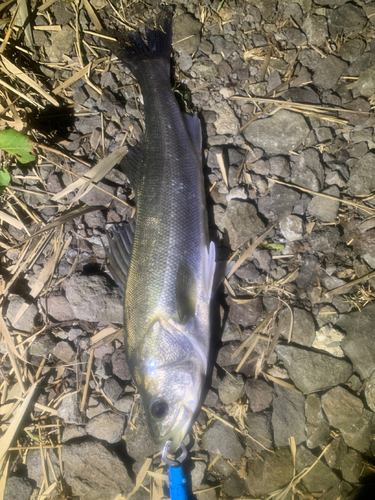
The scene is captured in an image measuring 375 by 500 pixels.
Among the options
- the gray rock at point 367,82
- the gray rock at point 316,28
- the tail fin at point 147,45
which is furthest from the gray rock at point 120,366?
the gray rock at point 316,28

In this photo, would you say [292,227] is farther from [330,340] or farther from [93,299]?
[93,299]

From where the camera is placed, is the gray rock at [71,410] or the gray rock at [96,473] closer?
the gray rock at [96,473]

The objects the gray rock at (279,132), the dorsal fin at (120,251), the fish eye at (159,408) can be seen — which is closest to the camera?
the fish eye at (159,408)

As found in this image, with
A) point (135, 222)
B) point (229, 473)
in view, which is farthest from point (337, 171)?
point (229, 473)

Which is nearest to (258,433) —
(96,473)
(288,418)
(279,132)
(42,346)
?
(288,418)

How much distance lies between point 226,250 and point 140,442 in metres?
2.32

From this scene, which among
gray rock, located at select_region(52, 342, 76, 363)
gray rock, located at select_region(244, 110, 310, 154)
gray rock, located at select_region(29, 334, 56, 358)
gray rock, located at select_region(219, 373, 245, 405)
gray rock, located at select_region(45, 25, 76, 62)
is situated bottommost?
gray rock, located at select_region(219, 373, 245, 405)

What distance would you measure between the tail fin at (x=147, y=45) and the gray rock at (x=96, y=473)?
421 centimetres

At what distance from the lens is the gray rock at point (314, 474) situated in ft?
10.9

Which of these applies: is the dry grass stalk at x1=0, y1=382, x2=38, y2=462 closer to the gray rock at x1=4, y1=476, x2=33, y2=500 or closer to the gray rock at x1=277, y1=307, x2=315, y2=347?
the gray rock at x1=4, y1=476, x2=33, y2=500

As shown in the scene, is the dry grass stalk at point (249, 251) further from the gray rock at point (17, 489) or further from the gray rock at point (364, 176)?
the gray rock at point (17, 489)

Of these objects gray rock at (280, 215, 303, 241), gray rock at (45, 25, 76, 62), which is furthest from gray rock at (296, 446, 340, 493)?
gray rock at (45, 25, 76, 62)

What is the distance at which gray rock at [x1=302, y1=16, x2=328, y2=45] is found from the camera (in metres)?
3.49

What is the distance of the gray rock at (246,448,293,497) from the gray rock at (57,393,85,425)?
6.57ft
